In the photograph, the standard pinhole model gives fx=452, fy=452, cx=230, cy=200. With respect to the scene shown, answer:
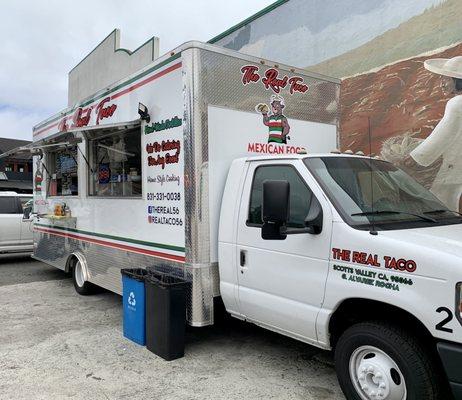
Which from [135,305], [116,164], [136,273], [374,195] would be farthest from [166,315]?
[116,164]

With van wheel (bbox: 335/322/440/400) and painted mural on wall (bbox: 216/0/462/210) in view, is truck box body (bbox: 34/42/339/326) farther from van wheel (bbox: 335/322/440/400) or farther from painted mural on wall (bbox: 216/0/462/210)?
painted mural on wall (bbox: 216/0/462/210)

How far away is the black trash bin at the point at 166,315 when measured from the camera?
181 inches

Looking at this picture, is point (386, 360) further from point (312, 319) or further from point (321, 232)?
point (321, 232)

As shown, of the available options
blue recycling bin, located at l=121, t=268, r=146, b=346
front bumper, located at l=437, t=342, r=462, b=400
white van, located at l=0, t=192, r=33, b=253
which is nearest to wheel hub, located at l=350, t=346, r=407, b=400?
front bumper, located at l=437, t=342, r=462, b=400

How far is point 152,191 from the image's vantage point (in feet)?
17.7

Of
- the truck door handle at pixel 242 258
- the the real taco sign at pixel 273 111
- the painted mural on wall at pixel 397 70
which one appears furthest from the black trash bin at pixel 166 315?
the painted mural on wall at pixel 397 70

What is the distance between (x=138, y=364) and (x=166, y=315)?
596mm

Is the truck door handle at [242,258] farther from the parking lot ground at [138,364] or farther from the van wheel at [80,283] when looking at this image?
the van wheel at [80,283]

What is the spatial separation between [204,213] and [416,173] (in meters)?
4.77

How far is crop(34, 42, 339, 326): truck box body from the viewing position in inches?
183

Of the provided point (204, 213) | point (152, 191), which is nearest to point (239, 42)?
point (152, 191)

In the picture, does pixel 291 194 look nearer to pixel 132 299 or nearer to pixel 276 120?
pixel 276 120

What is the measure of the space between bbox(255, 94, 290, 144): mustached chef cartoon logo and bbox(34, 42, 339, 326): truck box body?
0.01 metres

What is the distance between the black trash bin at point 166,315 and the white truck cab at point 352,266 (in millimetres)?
480
